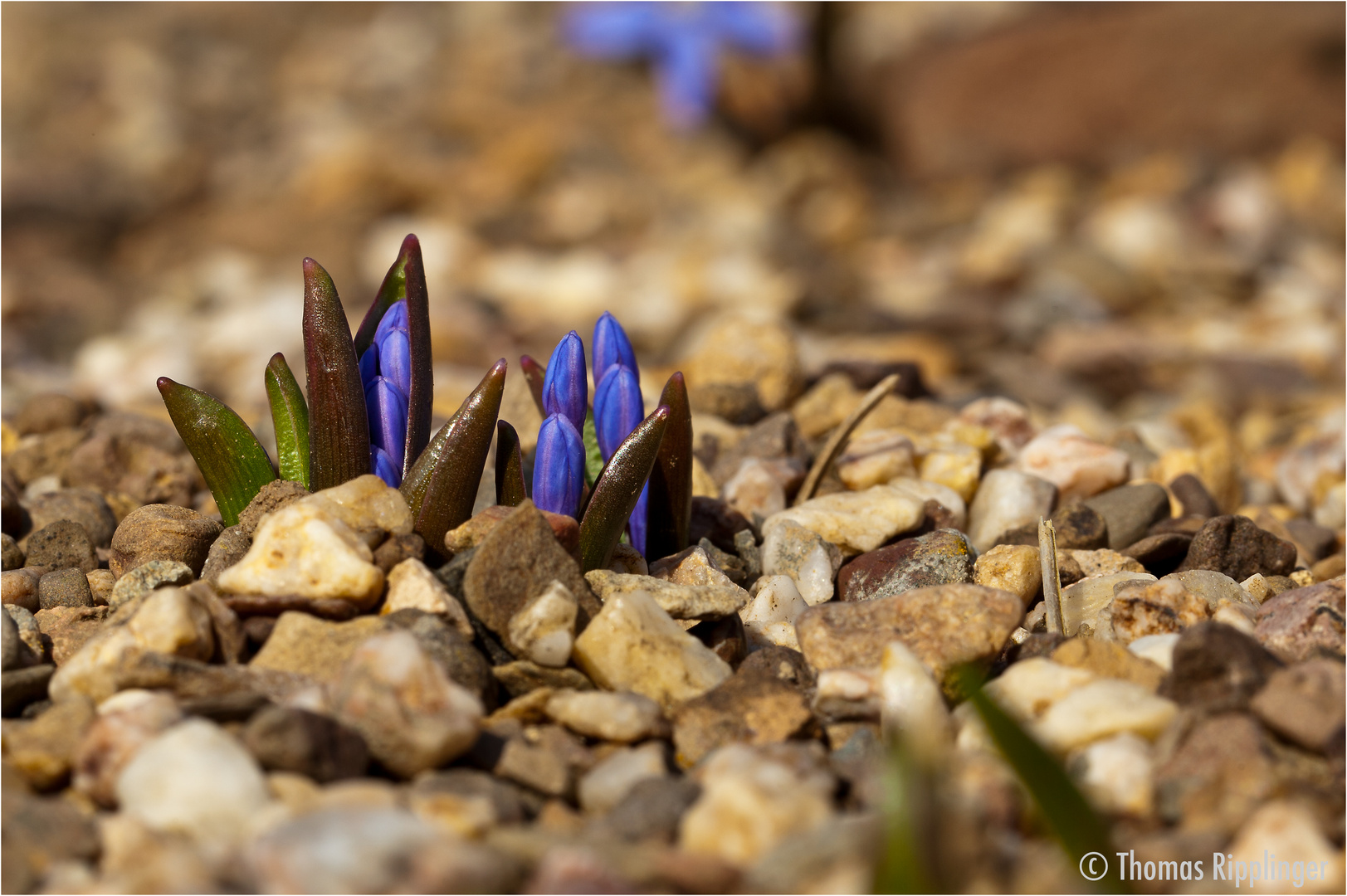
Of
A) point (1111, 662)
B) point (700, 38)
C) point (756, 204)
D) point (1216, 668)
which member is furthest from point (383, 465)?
point (700, 38)

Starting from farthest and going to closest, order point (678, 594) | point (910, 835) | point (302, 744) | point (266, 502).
A: point (266, 502) < point (678, 594) < point (302, 744) < point (910, 835)

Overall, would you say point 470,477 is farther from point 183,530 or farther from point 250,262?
point 250,262

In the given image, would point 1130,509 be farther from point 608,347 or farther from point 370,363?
point 370,363

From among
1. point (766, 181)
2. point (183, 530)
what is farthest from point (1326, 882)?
point (766, 181)

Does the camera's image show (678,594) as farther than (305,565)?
Yes

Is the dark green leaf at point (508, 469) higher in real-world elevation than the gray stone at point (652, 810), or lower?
A: higher

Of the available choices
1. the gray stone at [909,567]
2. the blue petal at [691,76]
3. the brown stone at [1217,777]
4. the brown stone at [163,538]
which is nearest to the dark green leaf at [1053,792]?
the brown stone at [1217,777]

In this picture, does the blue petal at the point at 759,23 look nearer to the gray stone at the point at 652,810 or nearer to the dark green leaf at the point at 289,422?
the dark green leaf at the point at 289,422
